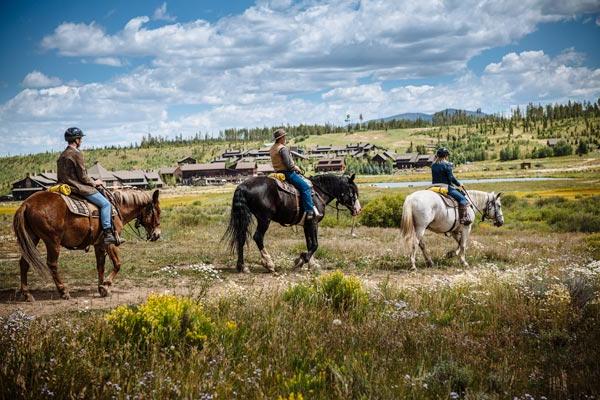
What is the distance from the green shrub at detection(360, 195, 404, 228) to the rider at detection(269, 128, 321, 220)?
13151 mm

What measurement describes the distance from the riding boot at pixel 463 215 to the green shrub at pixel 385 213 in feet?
37.0

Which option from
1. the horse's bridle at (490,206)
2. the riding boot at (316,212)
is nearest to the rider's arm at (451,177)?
the horse's bridle at (490,206)

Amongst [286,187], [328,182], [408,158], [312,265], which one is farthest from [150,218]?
[408,158]

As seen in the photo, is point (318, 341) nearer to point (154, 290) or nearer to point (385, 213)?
point (154, 290)

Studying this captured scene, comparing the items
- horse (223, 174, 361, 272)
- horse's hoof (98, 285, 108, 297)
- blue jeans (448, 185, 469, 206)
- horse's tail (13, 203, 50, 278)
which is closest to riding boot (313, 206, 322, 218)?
horse (223, 174, 361, 272)

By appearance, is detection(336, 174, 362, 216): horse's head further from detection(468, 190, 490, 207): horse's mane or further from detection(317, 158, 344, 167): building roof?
detection(317, 158, 344, 167): building roof

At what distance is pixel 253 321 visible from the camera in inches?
238

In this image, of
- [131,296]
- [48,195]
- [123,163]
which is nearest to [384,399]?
[131,296]

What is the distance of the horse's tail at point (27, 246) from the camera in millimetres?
8570

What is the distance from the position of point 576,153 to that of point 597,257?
12063 centimetres

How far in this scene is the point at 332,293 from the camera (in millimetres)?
7707

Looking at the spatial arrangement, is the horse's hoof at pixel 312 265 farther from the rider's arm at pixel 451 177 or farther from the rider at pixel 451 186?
the rider's arm at pixel 451 177

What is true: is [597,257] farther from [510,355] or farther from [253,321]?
[253,321]

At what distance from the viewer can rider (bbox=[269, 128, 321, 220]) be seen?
1224 cm
